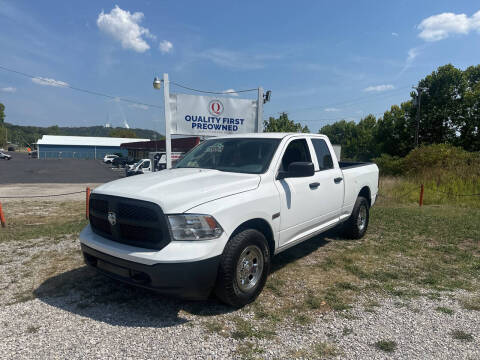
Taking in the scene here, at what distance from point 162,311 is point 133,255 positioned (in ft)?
2.76

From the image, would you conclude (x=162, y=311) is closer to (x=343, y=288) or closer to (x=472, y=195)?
(x=343, y=288)

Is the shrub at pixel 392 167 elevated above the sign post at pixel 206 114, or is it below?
below

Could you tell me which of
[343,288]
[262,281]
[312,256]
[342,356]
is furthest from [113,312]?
[312,256]

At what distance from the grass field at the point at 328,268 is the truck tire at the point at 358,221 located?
0.18 metres

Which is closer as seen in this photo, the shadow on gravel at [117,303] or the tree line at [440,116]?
the shadow on gravel at [117,303]

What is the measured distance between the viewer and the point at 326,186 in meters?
4.67

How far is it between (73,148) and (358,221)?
8787 centimetres

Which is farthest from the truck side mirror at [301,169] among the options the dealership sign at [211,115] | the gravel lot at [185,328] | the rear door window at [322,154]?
the dealership sign at [211,115]

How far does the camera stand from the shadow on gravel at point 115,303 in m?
3.15

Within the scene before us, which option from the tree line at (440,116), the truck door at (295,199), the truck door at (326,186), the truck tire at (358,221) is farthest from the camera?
the tree line at (440,116)

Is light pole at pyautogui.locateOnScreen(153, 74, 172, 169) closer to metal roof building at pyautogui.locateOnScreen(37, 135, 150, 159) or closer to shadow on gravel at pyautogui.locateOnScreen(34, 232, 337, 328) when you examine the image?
shadow on gravel at pyautogui.locateOnScreen(34, 232, 337, 328)

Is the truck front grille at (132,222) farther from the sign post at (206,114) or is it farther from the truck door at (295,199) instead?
the sign post at (206,114)

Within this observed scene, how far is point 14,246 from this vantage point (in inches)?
222

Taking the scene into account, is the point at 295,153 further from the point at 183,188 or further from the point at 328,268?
the point at 183,188
